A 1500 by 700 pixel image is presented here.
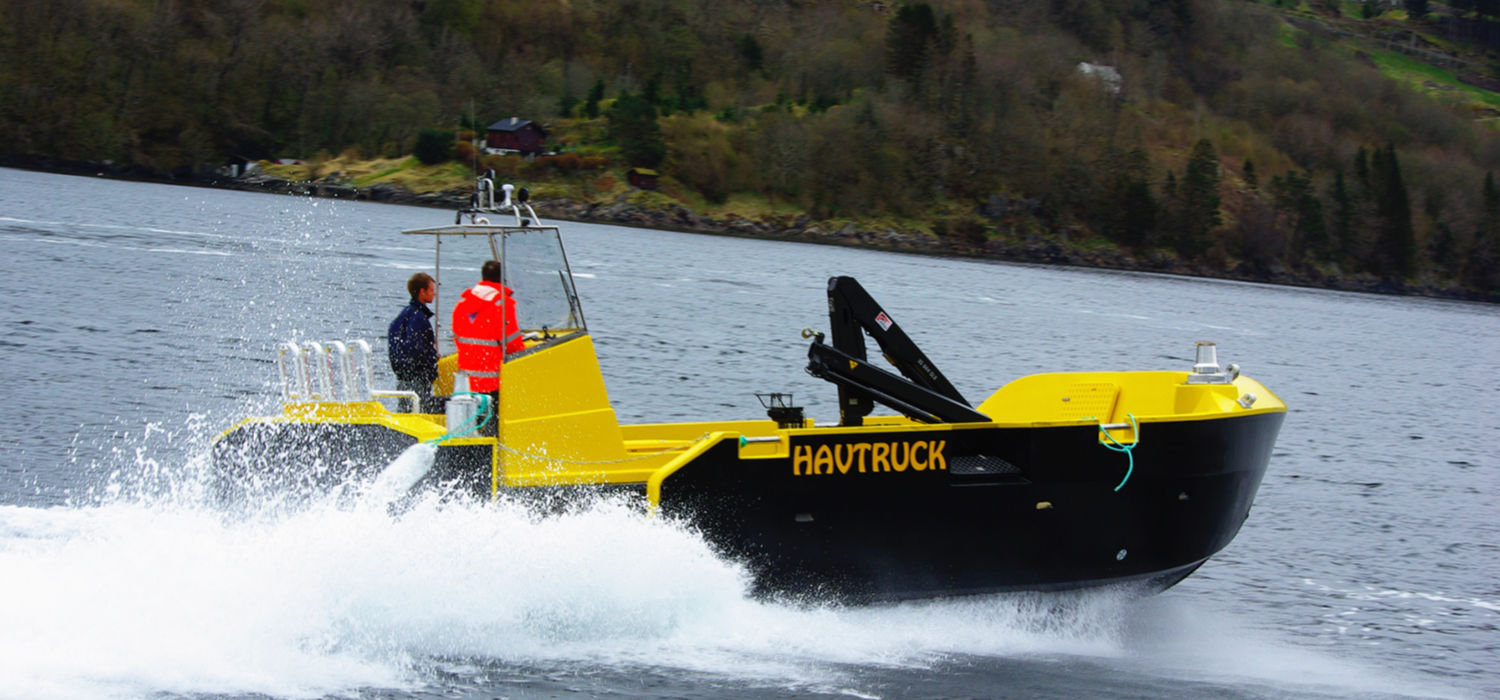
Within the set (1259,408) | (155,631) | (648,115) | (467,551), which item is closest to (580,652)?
(467,551)

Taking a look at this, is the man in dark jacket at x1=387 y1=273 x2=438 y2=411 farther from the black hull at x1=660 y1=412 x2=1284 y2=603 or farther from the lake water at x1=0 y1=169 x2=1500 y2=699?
the black hull at x1=660 y1=412 x2=1284 y2=603

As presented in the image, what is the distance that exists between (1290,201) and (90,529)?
104 meters

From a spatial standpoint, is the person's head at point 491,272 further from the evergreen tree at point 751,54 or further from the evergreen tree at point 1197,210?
the evergreen tree at point 751,54

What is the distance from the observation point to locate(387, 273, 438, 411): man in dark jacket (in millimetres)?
8234

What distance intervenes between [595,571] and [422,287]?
215cm

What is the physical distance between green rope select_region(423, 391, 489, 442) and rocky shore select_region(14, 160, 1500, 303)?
73.6 m

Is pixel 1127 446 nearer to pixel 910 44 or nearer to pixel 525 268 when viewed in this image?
pixel 525 268

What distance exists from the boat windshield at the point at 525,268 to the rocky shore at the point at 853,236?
7278cm

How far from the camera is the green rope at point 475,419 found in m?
7.41

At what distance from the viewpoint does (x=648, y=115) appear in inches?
3718

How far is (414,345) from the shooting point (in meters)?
8.35

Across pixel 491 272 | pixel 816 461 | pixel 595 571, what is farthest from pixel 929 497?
pixel 491 272

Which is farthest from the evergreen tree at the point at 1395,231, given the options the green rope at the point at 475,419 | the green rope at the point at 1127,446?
the green rope at the point at 475,419

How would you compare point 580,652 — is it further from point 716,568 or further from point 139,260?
point 139,260
